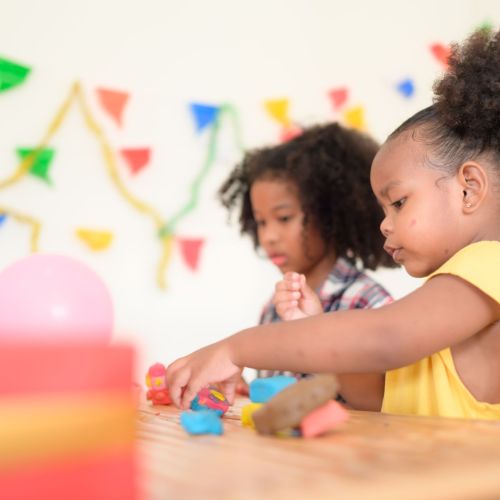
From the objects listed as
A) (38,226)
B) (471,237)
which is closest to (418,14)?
(38,226)

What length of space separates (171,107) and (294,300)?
1341 millimetres

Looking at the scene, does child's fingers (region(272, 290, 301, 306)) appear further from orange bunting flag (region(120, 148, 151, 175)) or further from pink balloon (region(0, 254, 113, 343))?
orange bunting flag (region(120, 148, 151, 175))

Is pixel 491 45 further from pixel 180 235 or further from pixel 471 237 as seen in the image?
pixel 180 235

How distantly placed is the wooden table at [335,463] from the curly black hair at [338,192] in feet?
3.66

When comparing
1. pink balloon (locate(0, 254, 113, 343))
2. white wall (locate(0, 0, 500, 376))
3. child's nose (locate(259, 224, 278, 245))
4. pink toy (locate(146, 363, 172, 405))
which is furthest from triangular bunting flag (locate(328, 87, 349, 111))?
pink toy (locate(146, 363, 172, 405))

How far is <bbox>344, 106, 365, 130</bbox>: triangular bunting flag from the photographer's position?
2.38 meters

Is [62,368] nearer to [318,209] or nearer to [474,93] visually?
[474,93]

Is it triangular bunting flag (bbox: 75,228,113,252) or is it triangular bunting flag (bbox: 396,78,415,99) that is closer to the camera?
triangular bunting flag (bbox: 75,228,113,252)

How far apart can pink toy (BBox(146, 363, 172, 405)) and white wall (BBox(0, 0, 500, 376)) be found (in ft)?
3.64

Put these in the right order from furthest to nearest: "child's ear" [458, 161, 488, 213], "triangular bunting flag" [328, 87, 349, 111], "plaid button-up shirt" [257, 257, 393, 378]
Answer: "triangular bunting flag" [328, 87, 349, 111]
"plaid button-up shirt" [257, 257, 393, 378]
"child's ear" [458, 161, 488, 213]

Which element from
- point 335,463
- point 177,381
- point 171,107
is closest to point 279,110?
point 171,107

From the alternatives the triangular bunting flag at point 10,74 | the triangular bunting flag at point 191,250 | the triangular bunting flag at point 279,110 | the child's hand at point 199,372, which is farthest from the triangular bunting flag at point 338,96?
the child's hand at point 199,372

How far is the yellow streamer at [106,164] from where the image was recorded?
72.6 inches

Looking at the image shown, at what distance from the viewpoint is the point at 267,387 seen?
51cm
